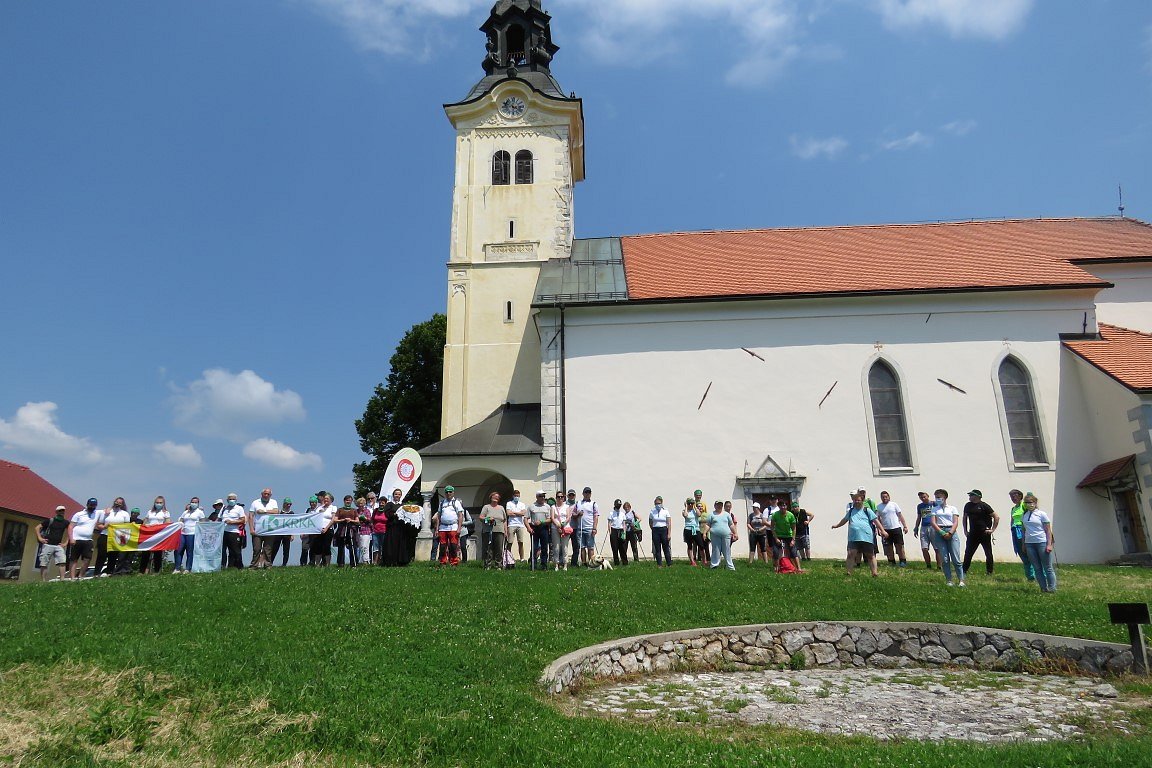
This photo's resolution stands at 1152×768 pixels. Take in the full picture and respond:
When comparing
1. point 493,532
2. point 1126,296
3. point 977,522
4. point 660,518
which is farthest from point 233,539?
point 1126,296

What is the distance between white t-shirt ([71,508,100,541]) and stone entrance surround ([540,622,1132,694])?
11438 millimetres

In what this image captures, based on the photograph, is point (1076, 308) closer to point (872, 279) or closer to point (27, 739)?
point (872, 279)

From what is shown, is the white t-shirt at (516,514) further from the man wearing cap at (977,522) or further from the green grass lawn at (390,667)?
the man wearing cap at (977,522)

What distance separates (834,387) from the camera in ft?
68.5

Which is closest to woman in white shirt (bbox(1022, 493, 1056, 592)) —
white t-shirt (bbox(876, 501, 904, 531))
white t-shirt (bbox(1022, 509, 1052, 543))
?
white t-shirt (bbox(1022, 509, 1052, 543))

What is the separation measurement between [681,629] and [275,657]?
4.63 m

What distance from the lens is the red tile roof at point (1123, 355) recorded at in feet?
60.5

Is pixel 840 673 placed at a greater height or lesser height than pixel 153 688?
lesser

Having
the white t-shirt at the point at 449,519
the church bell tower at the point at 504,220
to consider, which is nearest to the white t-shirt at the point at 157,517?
the white t-shirt at the point at 449,519

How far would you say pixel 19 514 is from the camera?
25516mm

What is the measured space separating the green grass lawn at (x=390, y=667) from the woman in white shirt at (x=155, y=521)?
129 inches

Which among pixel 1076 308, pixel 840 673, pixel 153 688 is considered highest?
pixel 1076 308

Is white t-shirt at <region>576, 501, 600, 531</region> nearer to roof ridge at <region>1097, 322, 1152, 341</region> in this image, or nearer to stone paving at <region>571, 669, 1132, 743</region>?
stone paving at <region>571, 669, 1132, 743</region>

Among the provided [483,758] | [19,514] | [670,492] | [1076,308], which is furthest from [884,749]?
[19,514]
